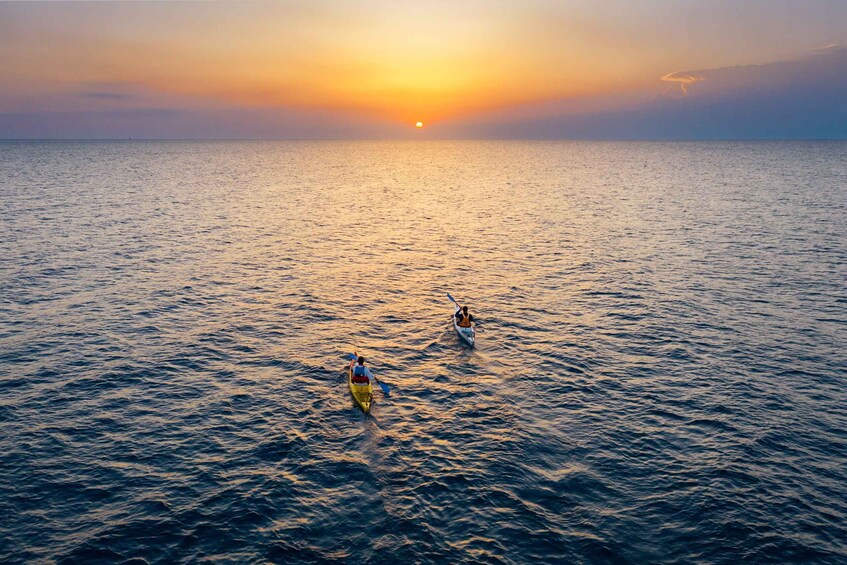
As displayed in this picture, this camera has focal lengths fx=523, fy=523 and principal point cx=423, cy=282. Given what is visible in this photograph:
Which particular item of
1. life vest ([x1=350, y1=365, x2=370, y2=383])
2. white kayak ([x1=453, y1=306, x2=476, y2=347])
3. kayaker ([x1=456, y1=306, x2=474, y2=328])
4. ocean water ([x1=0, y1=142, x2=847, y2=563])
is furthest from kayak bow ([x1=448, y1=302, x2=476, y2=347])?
life vest ([x1=350, y1=365, x2=370, y2=383])

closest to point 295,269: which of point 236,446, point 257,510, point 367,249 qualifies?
point 367,249

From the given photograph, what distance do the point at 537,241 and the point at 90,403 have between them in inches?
2579

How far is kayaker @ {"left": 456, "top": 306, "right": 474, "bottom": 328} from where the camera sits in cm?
4297

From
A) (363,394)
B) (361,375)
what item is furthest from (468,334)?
(363,394)

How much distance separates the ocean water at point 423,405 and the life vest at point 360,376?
200cm

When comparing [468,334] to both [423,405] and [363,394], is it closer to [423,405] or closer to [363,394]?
[423,405]

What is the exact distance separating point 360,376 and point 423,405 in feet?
14.5

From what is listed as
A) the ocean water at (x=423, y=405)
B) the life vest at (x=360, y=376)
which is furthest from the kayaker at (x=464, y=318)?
the life vest at (x=360, y=376)

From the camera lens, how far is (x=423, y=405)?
110 feet

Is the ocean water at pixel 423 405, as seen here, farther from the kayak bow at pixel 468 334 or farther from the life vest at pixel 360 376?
the life vest at pixel 360 376

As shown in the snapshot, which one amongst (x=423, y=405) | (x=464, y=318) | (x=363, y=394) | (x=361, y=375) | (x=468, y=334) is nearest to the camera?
(x=363, y=394)

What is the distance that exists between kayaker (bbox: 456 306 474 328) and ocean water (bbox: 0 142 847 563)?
195 centimetres

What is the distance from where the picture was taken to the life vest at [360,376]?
33094 millimetres

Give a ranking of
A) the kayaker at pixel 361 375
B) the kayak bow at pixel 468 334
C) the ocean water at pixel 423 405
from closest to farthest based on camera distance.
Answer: the ocean water at pixel 423 405, the kayaker at pixel 361 375, the kayak bow at pixel 468 334
